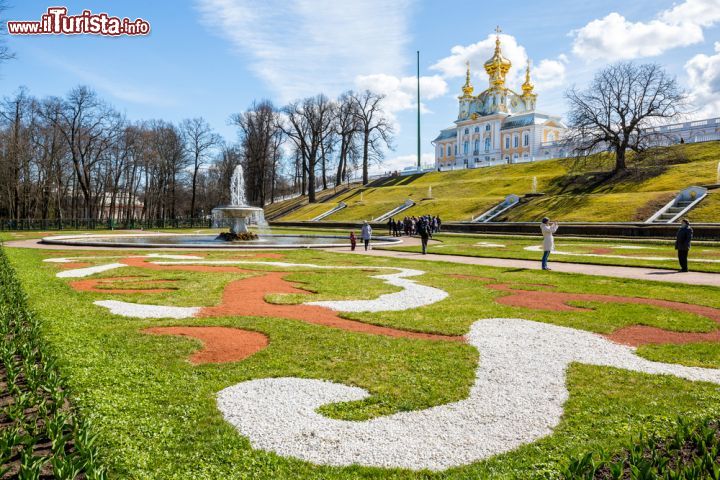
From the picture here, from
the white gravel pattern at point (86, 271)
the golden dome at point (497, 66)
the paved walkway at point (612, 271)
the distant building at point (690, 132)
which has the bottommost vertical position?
the paved walkway at point (612, 271)

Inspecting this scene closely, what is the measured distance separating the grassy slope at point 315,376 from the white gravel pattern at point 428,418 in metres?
0.14

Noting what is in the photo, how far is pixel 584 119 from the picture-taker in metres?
45.9

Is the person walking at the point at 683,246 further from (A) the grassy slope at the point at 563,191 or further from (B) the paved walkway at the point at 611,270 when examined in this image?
(A) the grassy slope at the point at 563,191

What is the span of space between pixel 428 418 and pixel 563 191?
48838mm

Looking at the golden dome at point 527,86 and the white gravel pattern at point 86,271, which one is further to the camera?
the golden dome at point 527,86

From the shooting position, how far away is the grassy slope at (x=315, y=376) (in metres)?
3.74

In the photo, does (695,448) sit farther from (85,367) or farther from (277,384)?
(85,367)

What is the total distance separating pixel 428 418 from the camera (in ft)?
14.8

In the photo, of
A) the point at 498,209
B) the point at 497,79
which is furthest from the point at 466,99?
the point at 498,209

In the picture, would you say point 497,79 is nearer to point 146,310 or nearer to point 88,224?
point 88,224

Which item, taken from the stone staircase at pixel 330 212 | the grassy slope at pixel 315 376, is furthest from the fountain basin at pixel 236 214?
the stone staircase at pixel 330 212

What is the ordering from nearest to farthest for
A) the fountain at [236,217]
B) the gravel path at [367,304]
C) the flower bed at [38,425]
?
the flower bed at [38,425] → the gravel path at [367,304] → the fountain at [236,217]

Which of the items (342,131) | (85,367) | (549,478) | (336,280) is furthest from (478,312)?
(342,131)

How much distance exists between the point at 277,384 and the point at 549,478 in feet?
9.41
